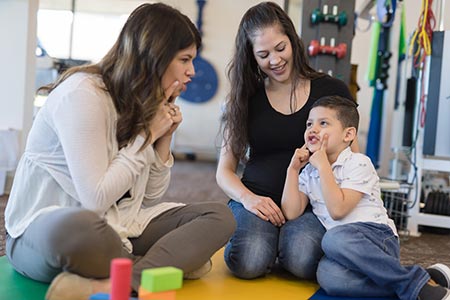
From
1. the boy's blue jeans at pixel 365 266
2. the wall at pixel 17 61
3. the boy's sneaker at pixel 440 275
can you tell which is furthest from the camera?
the wall at pixel 17 61

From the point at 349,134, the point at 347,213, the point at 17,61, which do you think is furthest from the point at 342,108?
the point at 17,61

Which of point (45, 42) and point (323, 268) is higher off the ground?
point (45, 42)

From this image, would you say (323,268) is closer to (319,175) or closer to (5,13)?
(319,175)

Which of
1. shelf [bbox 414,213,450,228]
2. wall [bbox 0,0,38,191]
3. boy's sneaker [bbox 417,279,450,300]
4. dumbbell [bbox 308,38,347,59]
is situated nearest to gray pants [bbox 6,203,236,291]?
boy's sneaker [bbox 417,279,450,300]

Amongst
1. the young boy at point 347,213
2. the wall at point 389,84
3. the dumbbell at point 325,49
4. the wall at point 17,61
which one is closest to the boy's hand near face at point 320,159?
the young boy at point 347,213

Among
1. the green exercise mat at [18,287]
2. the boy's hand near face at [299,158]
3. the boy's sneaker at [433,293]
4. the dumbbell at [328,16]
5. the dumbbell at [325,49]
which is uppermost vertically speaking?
the dumbbell at [328,16]

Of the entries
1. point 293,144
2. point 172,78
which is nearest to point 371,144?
point 293,144

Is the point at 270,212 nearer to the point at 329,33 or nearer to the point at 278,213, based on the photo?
the point at 278,213

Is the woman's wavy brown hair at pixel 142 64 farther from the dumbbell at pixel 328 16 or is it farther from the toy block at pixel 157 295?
the dumbbell at pixel 328 16

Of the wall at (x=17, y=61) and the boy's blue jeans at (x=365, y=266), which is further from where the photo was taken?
the wall at (x=17, y=61)

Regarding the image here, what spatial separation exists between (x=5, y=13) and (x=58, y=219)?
2367 millimetres

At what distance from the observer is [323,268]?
1.48m

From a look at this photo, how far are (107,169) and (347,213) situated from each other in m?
0.63

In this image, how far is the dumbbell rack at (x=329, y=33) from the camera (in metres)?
2.75
